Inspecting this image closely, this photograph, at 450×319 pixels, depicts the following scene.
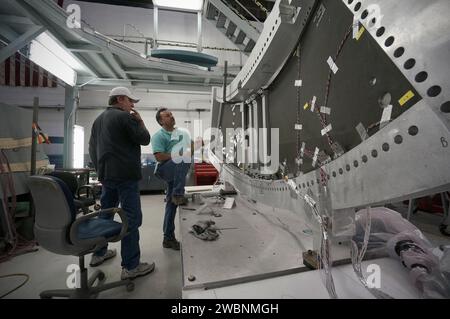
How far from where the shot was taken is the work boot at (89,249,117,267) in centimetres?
194

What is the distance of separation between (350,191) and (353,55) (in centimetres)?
38

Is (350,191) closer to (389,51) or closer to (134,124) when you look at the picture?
(389,51)

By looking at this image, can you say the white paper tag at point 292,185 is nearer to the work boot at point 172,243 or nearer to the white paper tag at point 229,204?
the white paper tag at point 229,204

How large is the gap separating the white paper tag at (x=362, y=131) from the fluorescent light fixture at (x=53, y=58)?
12.1ft

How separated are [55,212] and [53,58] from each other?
309 centimetres

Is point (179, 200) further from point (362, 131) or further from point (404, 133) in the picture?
point (404, 133)

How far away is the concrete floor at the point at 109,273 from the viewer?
1.56 metres

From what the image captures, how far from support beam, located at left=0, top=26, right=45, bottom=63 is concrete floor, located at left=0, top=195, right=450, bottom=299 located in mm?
2157

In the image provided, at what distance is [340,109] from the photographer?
65 cm

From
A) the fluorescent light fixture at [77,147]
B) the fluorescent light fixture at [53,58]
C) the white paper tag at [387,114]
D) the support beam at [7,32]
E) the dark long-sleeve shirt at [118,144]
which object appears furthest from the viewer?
the fluorescent light fixture at [77,147]

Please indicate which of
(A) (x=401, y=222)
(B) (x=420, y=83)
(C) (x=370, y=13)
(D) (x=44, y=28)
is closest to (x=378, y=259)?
(A) (x=401, y=222)

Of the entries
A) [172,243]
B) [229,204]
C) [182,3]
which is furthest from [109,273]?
[182,3]

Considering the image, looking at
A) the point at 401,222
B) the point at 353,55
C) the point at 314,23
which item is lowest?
the point at 401,222

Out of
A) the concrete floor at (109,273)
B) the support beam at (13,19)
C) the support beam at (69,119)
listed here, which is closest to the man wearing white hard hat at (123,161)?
the concrete floor at (109,273)
